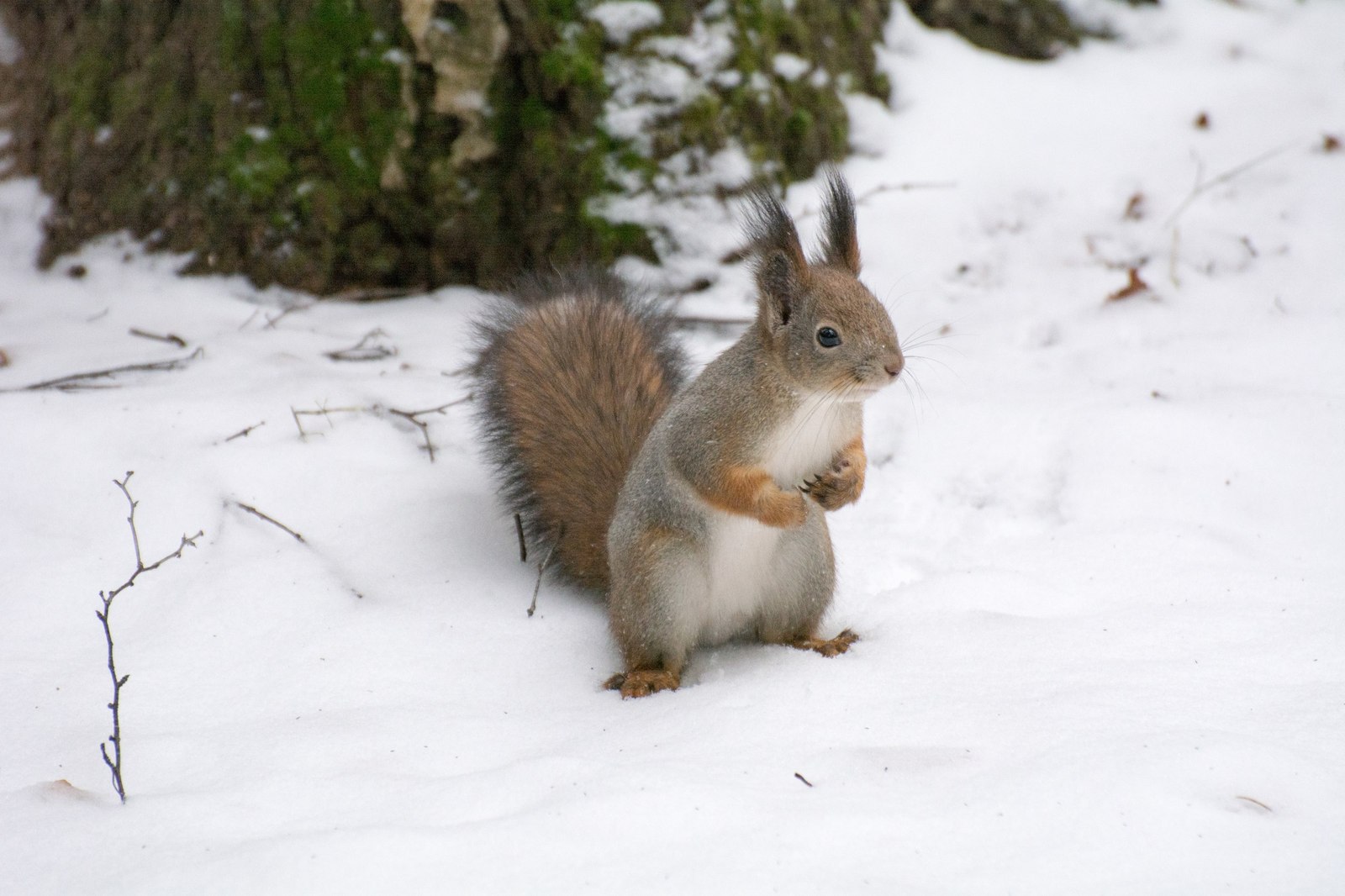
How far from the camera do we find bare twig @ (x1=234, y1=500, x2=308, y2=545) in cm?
220

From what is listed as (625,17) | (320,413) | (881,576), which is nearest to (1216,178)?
(625,17)

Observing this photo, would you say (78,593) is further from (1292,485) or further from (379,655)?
(1292,485)

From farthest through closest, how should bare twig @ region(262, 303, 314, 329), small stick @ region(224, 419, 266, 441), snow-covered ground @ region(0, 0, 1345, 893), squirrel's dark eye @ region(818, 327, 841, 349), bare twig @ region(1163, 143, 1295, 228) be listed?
bare twig @ region(1163, 143, 1295, 228), bare twig @ region(262, 303, 314, 329), small stick @ region(224, 419, 266, 441), squirrel's dark eye @ region(818, 327, 841, 349), snow-covered ground @ region(0, 0, 1345, 893)

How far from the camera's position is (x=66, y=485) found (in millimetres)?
2254

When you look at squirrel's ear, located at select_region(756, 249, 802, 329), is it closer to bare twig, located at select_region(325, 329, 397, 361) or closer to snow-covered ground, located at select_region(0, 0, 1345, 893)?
snow-covered ground, located at select_region(0, 0, 1345, 893)

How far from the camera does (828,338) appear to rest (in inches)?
73.2

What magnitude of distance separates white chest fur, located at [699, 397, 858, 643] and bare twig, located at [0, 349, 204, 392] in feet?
5.29

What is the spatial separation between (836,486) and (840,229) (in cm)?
47

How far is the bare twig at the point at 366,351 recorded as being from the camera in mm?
2941

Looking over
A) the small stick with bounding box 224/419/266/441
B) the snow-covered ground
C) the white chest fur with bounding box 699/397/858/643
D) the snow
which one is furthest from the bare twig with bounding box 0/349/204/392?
the white chest fur with bounding box 699/397/858/643

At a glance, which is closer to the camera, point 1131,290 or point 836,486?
point 836,486

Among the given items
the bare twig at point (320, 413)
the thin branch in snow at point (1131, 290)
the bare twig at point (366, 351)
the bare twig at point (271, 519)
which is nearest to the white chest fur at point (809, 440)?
the bare twig at point (271, 519)

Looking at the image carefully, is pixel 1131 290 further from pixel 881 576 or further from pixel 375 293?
pixel 375 293

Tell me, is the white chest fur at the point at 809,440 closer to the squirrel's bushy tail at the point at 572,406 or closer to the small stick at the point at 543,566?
the squirrel's bushy tail at the point at 572,406
